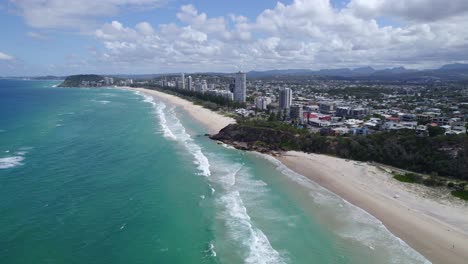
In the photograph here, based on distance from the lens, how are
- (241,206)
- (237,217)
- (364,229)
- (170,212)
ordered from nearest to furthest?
(364,229)
(237,217)
(170,212)
(241,206)

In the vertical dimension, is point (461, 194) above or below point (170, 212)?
below

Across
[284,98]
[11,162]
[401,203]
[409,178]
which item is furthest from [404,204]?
[284,98]

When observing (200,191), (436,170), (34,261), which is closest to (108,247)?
(34,261)

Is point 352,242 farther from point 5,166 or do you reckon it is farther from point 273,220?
point 5,166

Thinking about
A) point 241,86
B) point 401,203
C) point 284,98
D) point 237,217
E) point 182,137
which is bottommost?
point 401,203

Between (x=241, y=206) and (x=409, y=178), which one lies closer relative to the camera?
(x=241, y=206)

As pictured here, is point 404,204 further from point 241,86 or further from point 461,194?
point 241,86

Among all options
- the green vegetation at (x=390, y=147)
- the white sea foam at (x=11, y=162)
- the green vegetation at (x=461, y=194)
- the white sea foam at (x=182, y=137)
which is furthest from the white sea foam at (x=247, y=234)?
the white sea foam at (x=11, y=162)

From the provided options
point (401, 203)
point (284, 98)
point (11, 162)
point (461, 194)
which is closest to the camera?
point (401, 203)
